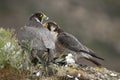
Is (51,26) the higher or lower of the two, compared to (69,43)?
higher

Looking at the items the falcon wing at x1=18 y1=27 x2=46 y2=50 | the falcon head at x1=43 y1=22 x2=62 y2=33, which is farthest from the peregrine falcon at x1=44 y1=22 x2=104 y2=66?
the falcon wing at x1=18 y1=27 x2=46 y2=50

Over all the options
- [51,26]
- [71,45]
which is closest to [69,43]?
[71,45]

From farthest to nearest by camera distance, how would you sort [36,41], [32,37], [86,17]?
[86,17]
[32,37]
[36,41]

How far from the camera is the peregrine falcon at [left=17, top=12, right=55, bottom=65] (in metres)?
11.0

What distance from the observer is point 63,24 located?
30297mm

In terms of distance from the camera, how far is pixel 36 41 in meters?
11.3

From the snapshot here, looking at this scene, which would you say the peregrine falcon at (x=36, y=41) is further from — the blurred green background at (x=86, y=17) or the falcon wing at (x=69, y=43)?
the blurred green background at (x=86, y=17)

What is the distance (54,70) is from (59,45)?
10.4 feet

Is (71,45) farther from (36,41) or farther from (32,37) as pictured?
(36,41)

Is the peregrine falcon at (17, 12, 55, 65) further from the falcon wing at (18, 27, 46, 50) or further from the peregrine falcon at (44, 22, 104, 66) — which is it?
the peregrine falcon at (44, 22, 104, 66)

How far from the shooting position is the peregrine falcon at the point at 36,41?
11008 mm

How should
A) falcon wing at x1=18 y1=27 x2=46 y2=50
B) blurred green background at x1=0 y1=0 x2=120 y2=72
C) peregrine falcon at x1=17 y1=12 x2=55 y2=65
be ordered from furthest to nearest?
blurred green background at x1=0 y1=0 x2=120 y2=72
falcon wing at x1=18 y1=27 x2=46 y2=50
peregrine falcon at x1=17 y1=12 x2=55 y2=65

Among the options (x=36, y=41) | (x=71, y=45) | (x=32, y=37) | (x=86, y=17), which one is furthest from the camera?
(x=86, y=17)

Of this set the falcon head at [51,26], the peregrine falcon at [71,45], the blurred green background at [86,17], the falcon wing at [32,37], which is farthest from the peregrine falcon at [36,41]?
the blurred green background at [86,17]
